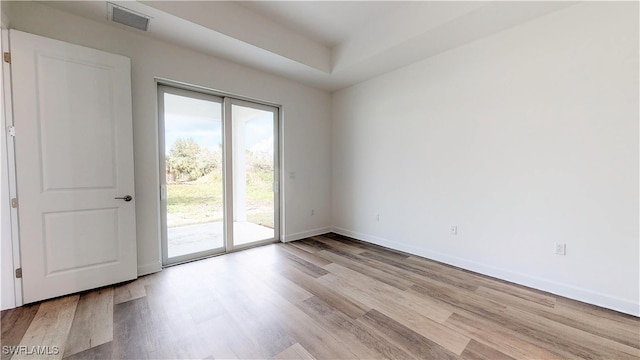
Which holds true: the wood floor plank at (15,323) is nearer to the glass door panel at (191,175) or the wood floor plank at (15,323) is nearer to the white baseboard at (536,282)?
the glass door panel at (191,175)

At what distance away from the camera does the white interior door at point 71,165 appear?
2.23m

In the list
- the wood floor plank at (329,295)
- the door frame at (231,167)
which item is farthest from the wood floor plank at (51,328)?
the wood floor plank at (329,295)

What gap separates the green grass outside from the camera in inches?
130

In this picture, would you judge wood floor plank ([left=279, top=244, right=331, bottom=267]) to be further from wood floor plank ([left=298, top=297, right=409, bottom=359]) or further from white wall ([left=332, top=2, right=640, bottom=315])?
white wall ([left=332, top=2, right=640, bottom=315])

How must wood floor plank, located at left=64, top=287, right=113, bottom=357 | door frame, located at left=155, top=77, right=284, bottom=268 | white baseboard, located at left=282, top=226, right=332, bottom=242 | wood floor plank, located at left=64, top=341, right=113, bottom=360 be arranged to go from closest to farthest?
wood floor plank, located at left=64, top=341, right=113, bottom=360
wood floor plank, located at left=64, top=287, right=113, bottom=357
door frame, located at left=155, top=77, right=284, bottom=268
white baseboard, located at left=282, top=226, right=332, bottom=242

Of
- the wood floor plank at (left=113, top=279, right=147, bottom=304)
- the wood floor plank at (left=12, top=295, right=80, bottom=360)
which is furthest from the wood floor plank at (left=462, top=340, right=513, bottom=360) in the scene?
the wood floor plank at (left=113, top=279, right=147, bottom=304)

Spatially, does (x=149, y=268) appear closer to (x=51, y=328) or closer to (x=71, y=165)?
(x=51, y=328)

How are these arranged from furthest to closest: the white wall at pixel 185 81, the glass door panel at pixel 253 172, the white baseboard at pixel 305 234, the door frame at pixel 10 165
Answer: the white baseboard at pixel 305 234 < the glass door panel at pixel 253 172 < the white wall at pixel 185 81 < the door frame at pixel 10 165

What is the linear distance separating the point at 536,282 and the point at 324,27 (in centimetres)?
389

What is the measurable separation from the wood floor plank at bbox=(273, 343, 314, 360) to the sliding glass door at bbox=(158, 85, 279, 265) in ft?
7.48

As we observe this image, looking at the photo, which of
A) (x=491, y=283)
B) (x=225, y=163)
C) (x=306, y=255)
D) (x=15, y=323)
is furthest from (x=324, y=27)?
(x=15, y=323)

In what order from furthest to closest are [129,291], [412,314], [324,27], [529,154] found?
[324,27] → [529,154] → [129,291] → [412,314]

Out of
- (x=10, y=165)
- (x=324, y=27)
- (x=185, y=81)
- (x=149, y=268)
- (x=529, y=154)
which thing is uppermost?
(x=324, y=27)

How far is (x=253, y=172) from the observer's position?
4059 millimetres
